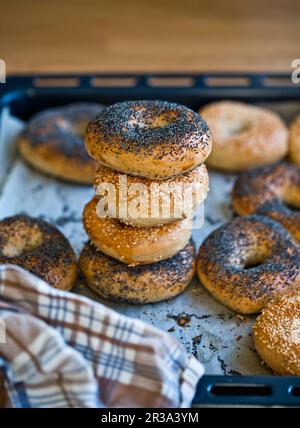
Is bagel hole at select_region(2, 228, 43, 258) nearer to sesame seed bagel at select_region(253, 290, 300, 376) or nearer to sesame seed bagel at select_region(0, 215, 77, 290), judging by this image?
sesame seed bagel at select_region(0, 215, 77, 290)

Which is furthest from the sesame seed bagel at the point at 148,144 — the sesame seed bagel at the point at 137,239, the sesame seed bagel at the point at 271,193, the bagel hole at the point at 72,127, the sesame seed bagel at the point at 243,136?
the bagel hole at the point at 72,127

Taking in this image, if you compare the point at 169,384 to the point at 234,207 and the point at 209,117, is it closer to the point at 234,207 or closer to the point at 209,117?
the point at 234,207

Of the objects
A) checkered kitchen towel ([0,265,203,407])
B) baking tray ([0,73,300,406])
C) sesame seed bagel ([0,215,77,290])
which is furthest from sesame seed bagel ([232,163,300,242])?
checkered kitchen towel ([0,265,203,407])

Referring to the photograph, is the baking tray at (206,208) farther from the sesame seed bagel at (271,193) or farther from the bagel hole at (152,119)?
the bagel hole at (152,119)

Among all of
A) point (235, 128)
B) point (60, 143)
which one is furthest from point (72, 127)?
point (235, 128)

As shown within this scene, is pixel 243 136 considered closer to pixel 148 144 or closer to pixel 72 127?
pixel 72 127
